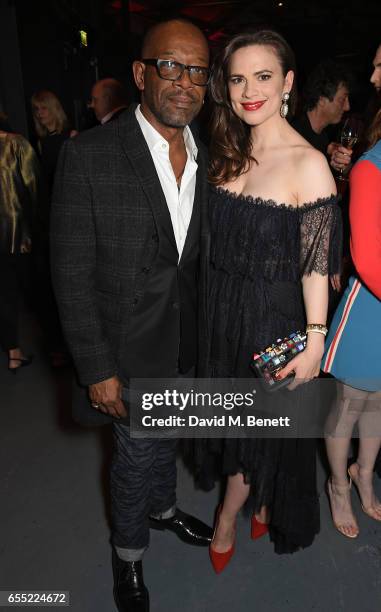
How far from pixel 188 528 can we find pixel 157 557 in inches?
6.9

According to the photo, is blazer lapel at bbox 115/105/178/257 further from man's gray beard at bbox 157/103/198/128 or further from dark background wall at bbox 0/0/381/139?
dark background wall at bbox 0/0/381/139

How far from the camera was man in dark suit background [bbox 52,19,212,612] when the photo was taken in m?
1.39

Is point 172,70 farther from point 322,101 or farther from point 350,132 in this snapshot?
point 322,101

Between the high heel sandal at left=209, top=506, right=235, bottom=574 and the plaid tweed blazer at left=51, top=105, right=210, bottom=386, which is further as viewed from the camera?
the high heel sandal at left=209, top=506, right=235, bottom=574

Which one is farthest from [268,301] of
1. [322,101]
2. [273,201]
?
[322,101]

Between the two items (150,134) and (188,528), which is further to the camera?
(188,528)

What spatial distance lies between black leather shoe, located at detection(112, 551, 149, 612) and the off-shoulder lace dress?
0.51 meters

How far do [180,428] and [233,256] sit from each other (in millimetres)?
769

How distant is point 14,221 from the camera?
3.22 m

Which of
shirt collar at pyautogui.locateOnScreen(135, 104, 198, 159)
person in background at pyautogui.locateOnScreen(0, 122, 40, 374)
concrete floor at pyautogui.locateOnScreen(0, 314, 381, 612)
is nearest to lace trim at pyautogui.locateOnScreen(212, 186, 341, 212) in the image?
shirt collar at pyautogui.locateOnScreen(135, 104, 198, 159)

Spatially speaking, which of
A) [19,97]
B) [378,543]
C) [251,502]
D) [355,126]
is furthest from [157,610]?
[19,97]

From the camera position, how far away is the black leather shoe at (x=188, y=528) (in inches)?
80.4

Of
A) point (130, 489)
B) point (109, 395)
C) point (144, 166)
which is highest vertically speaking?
point (144, 166)

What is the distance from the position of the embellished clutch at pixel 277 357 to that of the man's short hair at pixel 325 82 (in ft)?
7.25
